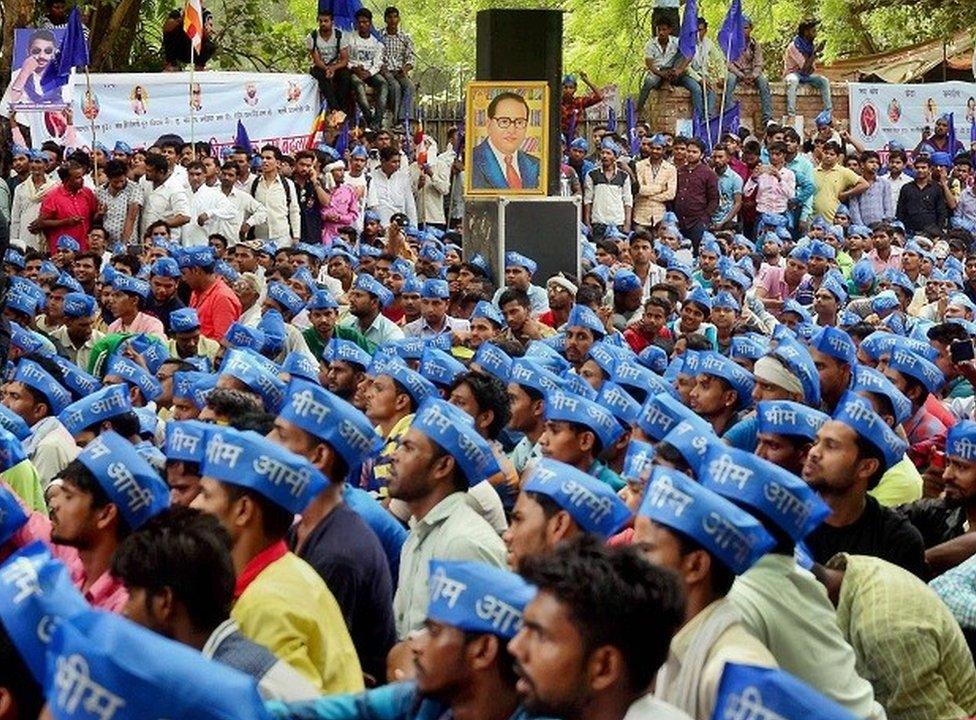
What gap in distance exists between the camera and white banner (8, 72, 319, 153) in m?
21.2

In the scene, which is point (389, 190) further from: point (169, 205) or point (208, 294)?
point (208, 294)

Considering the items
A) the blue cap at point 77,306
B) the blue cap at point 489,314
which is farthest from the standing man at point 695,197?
the blue cap at point 77,306

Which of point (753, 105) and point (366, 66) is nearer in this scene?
point (366, 66)

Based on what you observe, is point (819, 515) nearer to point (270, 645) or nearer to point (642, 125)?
point (270, 645)

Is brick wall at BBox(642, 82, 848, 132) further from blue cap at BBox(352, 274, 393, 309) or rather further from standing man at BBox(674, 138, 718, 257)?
blue cap at BBox(352, 274, 393, 309)

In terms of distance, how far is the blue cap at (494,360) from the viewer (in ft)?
Result: 34.8

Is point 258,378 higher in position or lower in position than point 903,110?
lower

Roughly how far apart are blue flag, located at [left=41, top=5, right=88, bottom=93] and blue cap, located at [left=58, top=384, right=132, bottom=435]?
11.6 m

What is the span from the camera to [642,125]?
27.3 metres

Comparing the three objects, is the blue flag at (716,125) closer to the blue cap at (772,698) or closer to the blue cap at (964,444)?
the blue cap at (964,444)

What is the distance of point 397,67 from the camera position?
24.8 metres

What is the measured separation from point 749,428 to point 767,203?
14.8 m

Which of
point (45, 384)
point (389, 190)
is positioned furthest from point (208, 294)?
point (389, 190)

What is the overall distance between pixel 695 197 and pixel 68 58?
692 cm
